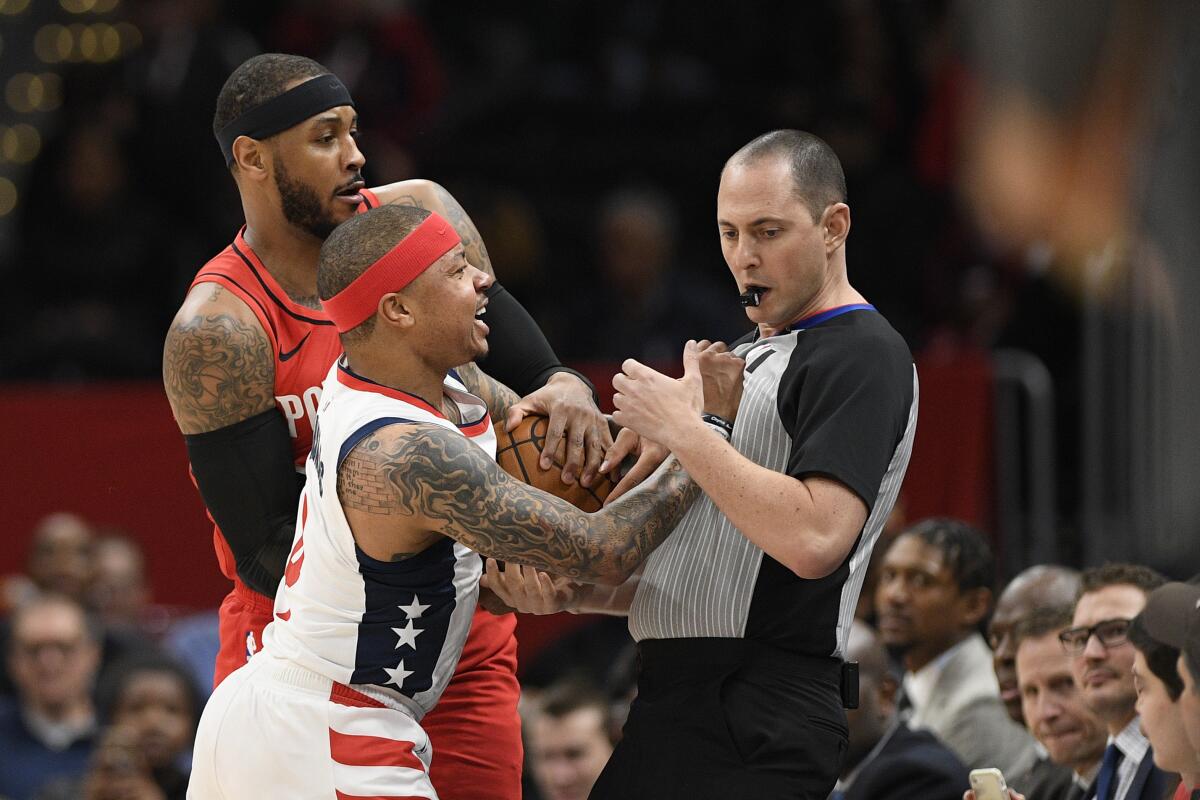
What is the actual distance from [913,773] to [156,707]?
135 inches

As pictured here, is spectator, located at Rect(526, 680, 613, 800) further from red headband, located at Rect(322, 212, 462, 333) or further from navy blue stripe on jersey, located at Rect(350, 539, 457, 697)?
red headband, located at Rect(322, 212, 462, 333)

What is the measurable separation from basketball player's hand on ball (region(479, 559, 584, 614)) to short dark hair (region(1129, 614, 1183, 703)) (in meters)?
1.31

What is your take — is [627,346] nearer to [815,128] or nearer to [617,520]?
[815,128]

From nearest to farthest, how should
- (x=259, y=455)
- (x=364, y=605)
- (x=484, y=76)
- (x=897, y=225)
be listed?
(x=364, y=605) → (x=259, y=455) → (x=897, y=225) → (x=484, y=76)

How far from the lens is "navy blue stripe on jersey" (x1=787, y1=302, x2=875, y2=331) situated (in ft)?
13.4

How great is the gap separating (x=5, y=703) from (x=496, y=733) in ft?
14.7

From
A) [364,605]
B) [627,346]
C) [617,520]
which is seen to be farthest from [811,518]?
[627,346]

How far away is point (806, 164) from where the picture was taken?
160 inches

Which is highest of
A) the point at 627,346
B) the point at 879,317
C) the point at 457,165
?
the point at 879,317

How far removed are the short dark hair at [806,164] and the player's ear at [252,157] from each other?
4.27 ft

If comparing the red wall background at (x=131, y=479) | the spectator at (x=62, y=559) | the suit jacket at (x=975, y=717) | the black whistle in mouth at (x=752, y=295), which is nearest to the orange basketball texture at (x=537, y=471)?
the black whistle in mouth at (x=752, y=295)

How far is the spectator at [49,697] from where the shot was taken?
26.5 feet

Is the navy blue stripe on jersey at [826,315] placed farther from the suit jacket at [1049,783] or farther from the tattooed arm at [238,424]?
the suit jacket at [1049,783]

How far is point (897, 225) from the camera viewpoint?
11.4 metres
